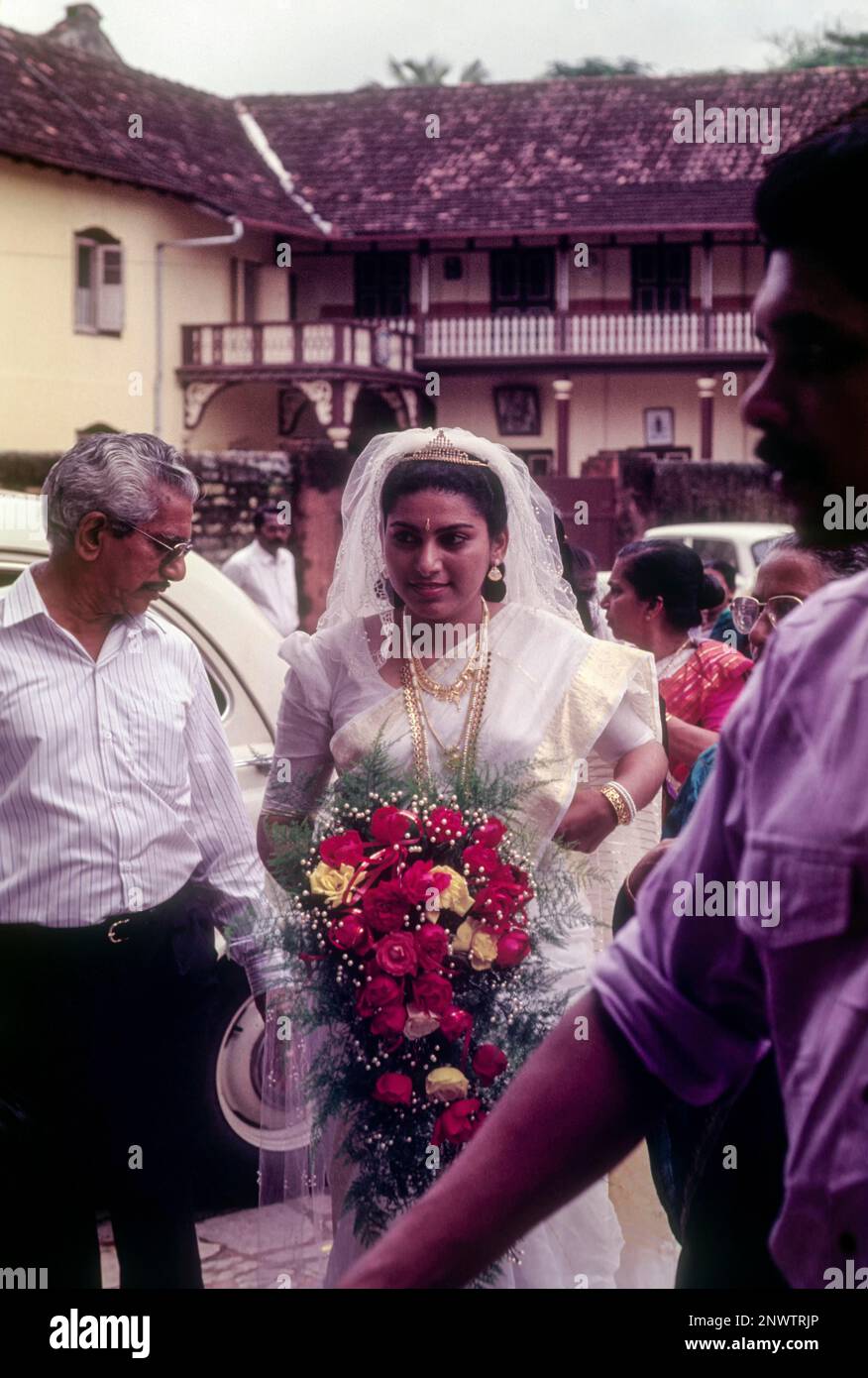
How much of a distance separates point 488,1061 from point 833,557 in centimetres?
147

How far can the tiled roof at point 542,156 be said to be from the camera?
3172 centimetres

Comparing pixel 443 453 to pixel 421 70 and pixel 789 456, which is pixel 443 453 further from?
pixel 421 70

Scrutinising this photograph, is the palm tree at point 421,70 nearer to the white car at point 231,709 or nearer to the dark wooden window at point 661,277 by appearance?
the dark wooden window at point 661,277

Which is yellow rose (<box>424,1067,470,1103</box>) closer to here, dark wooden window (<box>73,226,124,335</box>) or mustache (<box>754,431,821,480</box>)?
mustache (<box>754,431,821,480</box>)

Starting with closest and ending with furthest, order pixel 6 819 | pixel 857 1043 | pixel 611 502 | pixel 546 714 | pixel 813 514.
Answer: pixel 857 1043 → pixel 813 514 → pixel 6 819 → pixel 546 714 → pixel 611 502

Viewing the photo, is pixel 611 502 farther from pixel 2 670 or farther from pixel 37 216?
pixel 2 670

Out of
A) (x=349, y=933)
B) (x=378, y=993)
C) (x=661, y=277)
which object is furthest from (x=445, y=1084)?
(x=661, y=277)

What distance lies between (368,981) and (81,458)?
1.21 meters

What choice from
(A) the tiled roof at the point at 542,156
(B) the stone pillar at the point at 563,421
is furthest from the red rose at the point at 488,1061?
(B) the stone pillar at the point at 563,421

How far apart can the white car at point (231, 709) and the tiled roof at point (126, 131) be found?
2167cm

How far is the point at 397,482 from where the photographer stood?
12.5 feet

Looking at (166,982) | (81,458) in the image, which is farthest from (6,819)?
(81,458)

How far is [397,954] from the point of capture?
125 inches

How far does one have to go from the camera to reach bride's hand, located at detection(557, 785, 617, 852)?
3816 millimetres
